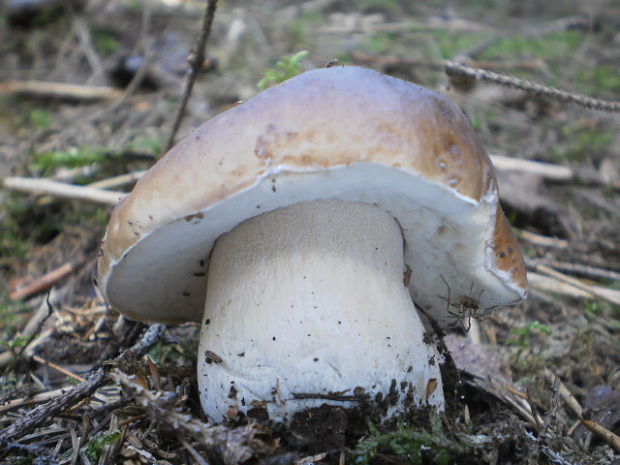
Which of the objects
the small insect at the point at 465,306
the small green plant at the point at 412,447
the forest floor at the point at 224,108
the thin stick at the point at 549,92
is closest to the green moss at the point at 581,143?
the forest floor at the point at 224,108

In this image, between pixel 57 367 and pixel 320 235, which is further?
pixel 57 367

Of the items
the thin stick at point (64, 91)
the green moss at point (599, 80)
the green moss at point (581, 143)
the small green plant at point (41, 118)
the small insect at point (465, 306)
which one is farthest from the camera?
the thin stick at point (64, 91)

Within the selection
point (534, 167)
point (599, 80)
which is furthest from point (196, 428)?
point (599, 80)

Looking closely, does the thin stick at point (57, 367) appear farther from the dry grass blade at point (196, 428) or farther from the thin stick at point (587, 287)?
the thin stick at point (587, 287)

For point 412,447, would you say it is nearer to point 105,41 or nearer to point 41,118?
point 41,118

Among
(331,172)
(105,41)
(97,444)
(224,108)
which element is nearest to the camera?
(331,172)

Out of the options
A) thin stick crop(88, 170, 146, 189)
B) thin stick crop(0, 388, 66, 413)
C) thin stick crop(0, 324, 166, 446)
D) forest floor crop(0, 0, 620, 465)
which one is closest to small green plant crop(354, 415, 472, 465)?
forest floor crop(0, 0, 620, 465)
